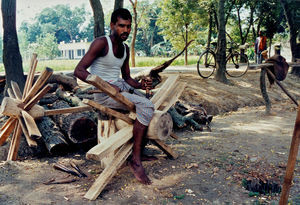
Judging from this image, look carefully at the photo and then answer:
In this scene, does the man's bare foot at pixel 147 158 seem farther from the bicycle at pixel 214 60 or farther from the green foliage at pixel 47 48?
the green foliage at pixel 47 48

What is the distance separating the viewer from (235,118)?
7.35 m

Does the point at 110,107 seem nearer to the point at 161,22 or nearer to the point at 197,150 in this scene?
the point at 197,150

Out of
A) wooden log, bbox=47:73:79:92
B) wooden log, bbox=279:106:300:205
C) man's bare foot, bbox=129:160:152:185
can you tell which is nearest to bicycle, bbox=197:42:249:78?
wooden log, bbox=47:73:79:92

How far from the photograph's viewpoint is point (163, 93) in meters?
4.17

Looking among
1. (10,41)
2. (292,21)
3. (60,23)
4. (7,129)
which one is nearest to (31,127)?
(7,129)

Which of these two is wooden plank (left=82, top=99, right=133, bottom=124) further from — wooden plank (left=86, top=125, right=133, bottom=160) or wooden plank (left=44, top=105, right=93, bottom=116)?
wooden plank (left=44, top=105, right=93, bottom=116)

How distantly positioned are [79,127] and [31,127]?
2.82 ft

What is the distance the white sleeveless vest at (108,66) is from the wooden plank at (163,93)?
706mm

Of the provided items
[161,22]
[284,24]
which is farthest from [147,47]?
[284,24]

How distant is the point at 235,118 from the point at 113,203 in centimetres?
508

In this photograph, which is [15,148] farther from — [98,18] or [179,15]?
[179,15]

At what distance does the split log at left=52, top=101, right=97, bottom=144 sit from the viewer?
15.5ft

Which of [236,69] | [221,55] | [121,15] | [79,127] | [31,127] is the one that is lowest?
[79,127]

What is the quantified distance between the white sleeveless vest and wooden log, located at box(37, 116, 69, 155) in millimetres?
1613
